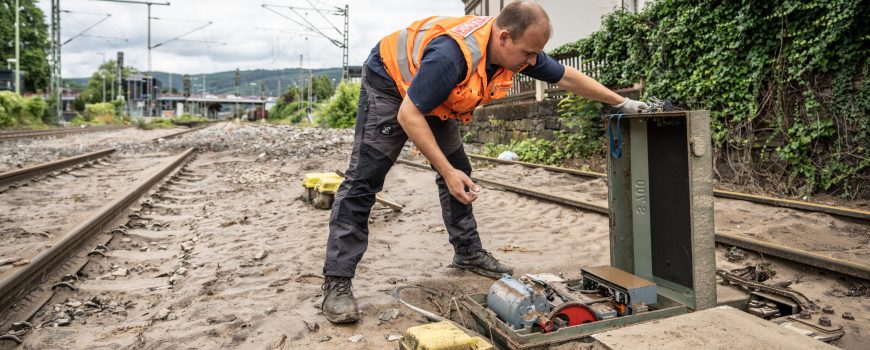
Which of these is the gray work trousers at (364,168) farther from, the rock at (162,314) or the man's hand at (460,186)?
the rock at (162,314)

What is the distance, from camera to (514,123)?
14742 mm

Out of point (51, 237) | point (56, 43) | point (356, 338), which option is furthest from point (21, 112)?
point (356, 338)

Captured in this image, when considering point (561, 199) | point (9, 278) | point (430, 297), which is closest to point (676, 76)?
point (561, 199)

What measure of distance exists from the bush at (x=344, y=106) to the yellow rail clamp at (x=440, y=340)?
27636 millimetres

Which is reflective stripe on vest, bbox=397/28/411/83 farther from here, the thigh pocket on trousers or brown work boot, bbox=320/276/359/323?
brown work boot, bbox=320/276/359/323

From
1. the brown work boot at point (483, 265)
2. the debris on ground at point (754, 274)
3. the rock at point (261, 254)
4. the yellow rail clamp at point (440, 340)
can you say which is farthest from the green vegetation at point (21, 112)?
the debris on ground at point (754, 274)

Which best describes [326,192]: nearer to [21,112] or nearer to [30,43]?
[21,112]

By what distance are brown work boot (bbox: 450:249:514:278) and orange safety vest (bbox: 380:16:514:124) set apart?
1032mm

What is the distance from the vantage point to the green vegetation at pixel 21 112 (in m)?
28.0

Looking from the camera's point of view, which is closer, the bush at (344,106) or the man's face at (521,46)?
the man's face at (521,46)

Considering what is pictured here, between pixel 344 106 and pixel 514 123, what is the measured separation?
17.1 metres

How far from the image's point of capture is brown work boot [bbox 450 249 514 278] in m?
3.62

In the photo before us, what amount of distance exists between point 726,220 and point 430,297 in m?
3.26

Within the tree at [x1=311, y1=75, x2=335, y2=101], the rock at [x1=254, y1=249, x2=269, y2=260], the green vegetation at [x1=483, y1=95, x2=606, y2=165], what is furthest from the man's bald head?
the tree at [x1=311, y1=75, x2=335, y2=101]
